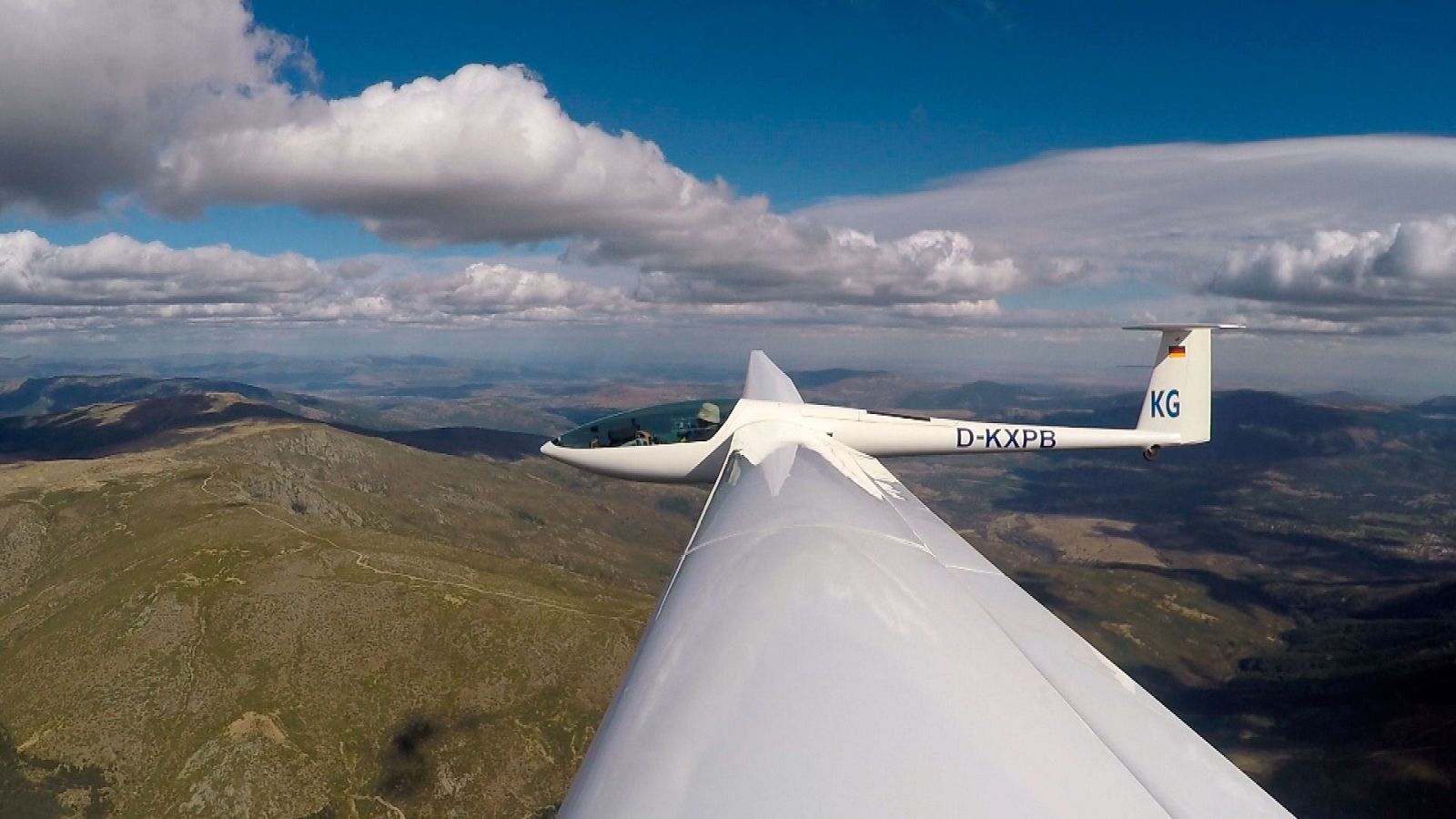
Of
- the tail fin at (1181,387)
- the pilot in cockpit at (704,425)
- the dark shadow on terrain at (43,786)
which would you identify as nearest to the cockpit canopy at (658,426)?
the pilot in cockpit at (704,425)

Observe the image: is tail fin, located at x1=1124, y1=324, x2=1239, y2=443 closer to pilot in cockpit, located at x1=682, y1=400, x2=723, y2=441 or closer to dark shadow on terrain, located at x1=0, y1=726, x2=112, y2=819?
pilot in cockpit, located at x1=682, y1=400, x2=723, y2=441

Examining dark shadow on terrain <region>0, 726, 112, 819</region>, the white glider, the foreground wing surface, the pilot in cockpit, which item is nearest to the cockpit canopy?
the pilot in cockpit

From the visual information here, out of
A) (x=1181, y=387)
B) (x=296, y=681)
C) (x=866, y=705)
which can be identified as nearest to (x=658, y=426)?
(x=866, y=705)

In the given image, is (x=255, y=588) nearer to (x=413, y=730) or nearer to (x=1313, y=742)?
(x=413, y=730)

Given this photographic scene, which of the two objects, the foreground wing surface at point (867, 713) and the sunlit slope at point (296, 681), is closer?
the foreground wing surface at point (867, 713)

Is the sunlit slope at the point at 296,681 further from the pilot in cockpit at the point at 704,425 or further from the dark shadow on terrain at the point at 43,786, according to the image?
the pilot in cockpit at the point at 704,425

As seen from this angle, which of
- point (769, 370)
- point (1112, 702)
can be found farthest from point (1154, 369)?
point (1112, 702)

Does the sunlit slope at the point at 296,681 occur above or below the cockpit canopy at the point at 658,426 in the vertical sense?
below
